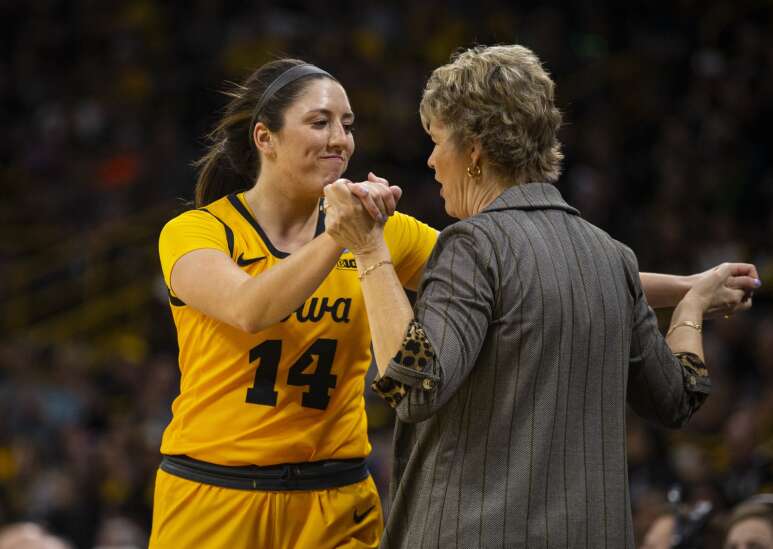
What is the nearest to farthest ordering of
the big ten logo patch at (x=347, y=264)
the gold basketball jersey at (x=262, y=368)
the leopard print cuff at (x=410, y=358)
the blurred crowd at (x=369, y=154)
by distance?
the leopard print cuff at (x=410, y=358) < the gold basketball jersey at (x=262, y=368) < the big ten logo patch at (x=347, y=264) < the blurred crowd at (x=369, y=154)

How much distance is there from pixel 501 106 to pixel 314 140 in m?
0.71

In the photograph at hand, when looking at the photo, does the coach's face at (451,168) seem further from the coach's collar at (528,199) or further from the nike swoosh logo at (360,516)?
the nike swoosh logo at (360,516)

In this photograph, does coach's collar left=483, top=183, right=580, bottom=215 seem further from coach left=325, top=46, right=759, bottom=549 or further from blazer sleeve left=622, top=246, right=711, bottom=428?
blazer sleeve left=622, top=246, right=711, bottom=428

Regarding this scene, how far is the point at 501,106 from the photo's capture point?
97.0 inches

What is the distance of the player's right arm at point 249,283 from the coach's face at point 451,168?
0.90 feet

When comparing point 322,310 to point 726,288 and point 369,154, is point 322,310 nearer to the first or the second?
point 726,288

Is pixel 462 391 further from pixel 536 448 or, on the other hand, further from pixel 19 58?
pixel 19 58

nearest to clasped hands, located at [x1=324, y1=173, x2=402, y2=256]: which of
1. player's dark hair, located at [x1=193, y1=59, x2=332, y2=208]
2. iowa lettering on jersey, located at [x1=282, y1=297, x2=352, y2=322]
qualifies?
iowa lettering on jersey, located at [x1=282, y1=297, x2=352, y2=322]

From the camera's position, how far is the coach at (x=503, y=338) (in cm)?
236

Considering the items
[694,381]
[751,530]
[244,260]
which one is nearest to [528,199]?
[694,381]

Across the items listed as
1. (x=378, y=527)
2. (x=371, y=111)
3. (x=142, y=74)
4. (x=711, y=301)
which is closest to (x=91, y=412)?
(x=371, y=111)

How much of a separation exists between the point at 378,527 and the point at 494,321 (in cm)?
97

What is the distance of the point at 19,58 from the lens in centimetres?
1185

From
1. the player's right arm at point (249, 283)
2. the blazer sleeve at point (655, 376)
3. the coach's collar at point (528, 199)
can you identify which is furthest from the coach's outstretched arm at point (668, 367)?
the player's right arm at point (249, 283)
